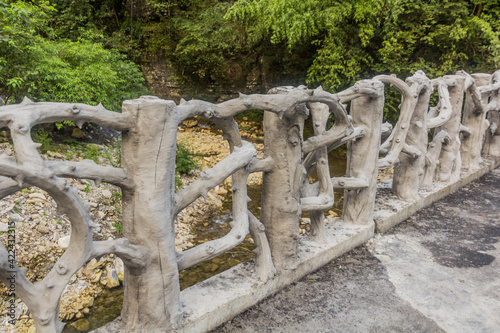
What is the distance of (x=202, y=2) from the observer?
1156 centimetres

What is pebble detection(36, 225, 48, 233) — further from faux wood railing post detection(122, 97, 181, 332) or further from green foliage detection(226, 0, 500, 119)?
green foliage detection(226, 0, 500, 119)

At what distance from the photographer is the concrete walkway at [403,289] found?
2.54 meters

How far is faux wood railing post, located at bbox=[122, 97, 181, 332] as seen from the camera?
189cm

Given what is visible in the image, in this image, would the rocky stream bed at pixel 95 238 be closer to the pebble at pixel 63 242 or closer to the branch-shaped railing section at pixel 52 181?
the pebble at pixel 63 242

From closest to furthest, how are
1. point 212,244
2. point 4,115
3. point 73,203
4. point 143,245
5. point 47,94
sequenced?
point 4,115
point 73,203
point 143,245
point 212,244
point 47,94

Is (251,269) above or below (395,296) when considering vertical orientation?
above

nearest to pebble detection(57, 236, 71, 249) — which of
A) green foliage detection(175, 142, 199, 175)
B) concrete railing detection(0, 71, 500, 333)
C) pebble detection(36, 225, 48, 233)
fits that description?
pebble detection(36, 225, 48, 233)

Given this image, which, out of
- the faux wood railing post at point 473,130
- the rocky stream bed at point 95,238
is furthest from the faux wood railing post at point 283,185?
the faux wood railing post at point 473,130

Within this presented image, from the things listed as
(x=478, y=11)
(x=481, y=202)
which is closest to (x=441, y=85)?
(x=481, y=202)

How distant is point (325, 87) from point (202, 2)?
511 cm

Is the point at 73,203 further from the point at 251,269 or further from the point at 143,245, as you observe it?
the point at 251,269

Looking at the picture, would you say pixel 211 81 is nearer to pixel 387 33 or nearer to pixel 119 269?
pixel 387 33

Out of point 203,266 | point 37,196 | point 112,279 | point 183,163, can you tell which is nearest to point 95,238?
point 112,279

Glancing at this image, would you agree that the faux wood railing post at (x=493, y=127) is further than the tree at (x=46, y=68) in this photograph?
Yes
